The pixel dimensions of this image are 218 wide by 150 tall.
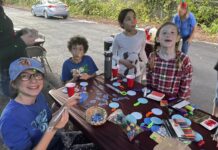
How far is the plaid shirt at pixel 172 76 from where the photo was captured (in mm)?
2529

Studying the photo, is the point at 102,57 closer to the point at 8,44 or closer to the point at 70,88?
the point at 8,44

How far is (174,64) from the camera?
253cm

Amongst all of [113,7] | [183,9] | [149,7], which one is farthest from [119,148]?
[113,7]

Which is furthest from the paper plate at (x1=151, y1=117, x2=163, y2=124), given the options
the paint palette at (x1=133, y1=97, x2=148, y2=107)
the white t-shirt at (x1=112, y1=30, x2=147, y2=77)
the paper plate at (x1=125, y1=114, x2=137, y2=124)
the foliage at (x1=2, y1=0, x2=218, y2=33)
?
the foliage at (x1=2, y1=0, x2=218, y2=33)

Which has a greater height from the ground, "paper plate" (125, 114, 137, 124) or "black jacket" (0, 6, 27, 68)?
"black jacket" (0, 6, 27, 68)

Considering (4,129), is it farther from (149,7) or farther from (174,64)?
(149,7)

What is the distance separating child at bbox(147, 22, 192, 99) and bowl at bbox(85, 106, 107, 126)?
32.9 inches

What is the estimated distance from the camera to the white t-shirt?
3.28 meters

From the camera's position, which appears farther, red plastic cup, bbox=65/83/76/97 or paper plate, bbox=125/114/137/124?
red plastic cup, bbox=65/83/76/97

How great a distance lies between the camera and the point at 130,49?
3305 millimetres

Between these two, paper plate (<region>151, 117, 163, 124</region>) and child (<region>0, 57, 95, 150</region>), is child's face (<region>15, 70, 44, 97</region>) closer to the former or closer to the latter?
child (<region>0, 57, 95, 150</region>)

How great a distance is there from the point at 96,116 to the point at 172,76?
1093mm

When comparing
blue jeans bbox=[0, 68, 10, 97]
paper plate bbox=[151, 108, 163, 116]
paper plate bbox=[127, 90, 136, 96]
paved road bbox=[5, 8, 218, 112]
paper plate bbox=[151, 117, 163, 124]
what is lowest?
paved road bbox=[5, 8, 218, 112]

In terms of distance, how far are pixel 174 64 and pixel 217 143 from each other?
1054mm
